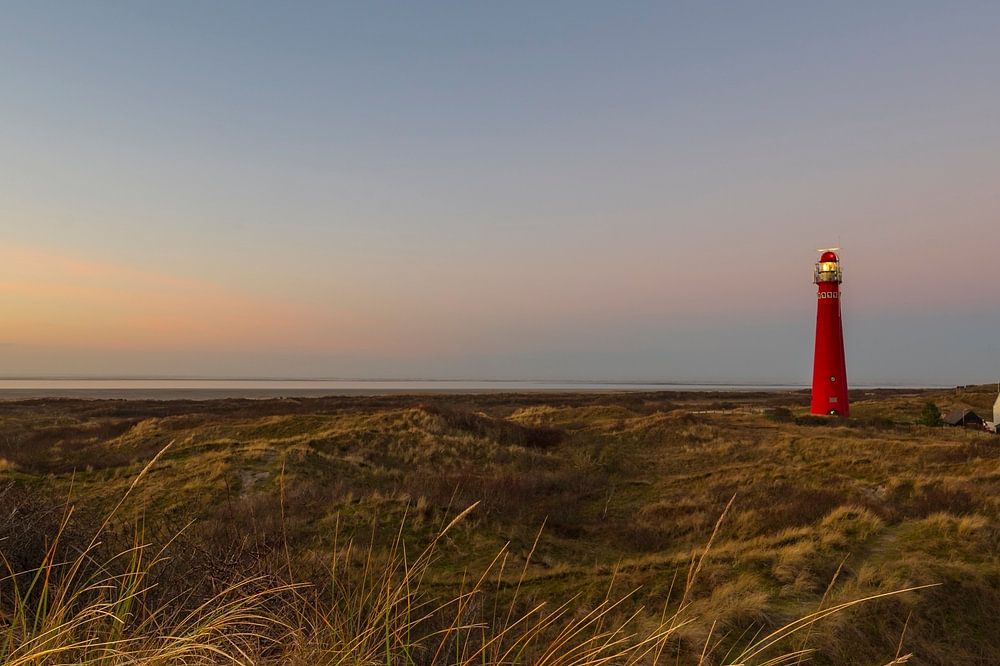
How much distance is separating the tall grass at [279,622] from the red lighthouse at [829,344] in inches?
1215

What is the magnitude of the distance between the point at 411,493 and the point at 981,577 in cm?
1205

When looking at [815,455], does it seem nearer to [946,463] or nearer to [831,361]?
[946,463]

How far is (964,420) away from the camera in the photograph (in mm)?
34875

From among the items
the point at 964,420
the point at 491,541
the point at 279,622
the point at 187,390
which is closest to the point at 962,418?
the point at 964,420

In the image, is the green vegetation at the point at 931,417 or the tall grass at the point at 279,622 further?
the green vegetation at the point at 931,417

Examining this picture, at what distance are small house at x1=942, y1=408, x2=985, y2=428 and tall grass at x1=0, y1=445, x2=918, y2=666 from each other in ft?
117

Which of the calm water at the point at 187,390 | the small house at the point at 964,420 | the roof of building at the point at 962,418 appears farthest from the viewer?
the calm water at the point at 187,390

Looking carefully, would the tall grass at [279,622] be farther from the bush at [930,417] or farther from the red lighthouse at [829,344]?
the bush at [930,417]

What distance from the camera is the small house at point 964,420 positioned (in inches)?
1363

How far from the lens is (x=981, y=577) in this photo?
30.0ft

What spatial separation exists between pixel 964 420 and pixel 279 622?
43196mm

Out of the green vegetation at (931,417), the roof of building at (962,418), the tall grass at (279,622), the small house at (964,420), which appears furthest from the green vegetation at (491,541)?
the roof of building at (962,418)

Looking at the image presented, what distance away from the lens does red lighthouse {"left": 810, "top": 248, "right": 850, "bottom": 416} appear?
3459cm

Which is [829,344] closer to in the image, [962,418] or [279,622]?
[962,418]
